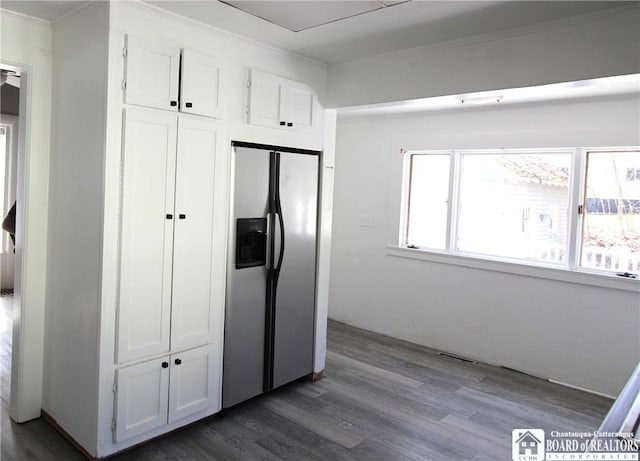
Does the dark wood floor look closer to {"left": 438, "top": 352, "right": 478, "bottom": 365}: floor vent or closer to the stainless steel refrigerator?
{"left": 438, "top": 352, "right": 478, "bottom": 365}: floor vent

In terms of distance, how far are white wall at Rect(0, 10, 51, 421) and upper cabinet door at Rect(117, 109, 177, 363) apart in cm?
74

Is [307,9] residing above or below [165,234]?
above

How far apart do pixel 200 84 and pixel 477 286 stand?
3036 mm

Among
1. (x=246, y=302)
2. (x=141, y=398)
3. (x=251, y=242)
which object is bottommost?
(x=141, y=398)

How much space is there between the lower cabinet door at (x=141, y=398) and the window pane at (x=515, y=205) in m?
3.06

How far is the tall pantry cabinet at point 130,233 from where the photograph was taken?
8.10 feet

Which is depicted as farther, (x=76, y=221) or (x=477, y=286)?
(x=477, y=286)

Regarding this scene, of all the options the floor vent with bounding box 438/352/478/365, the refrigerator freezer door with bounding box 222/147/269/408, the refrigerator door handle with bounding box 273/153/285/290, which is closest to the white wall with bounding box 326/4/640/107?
the refrigerator door handle with bounding box 273/153/285/290

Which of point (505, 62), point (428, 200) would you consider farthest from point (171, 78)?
point (428, 200)

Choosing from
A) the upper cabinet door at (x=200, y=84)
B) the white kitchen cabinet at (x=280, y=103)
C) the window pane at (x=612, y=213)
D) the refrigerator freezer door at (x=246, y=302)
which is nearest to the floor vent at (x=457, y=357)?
the window pane at (x=612, y=213)

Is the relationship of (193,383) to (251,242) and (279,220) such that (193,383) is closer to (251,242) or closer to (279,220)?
(251,242)

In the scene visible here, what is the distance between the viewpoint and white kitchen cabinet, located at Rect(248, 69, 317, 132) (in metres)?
3.11

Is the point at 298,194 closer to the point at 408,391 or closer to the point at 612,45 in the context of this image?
the point at 408,391

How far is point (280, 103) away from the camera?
3.28m
